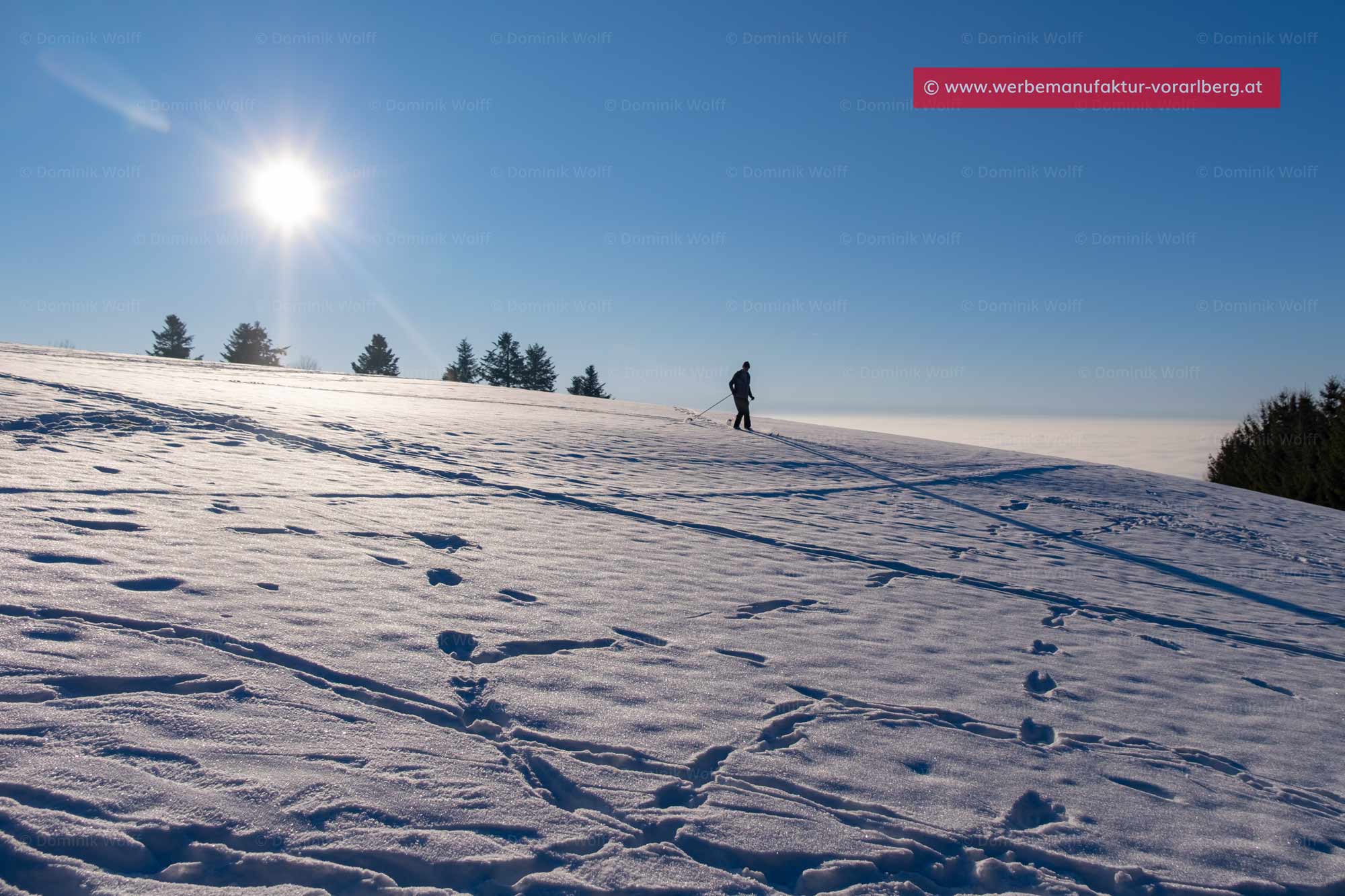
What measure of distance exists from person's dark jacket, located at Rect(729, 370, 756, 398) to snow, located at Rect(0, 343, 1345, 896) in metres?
9.27

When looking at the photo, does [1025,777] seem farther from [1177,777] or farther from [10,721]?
[10,721]

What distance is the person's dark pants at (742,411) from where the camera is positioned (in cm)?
1803

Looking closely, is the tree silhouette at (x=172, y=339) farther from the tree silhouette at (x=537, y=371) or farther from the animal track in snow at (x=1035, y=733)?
the animal track in snow at (x=1035, y=733)

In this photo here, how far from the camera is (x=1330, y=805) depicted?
12.0ft

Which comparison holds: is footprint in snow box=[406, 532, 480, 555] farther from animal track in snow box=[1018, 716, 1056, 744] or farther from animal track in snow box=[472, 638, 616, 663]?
animal track in snow box=[1018, 716, 1056, 744]

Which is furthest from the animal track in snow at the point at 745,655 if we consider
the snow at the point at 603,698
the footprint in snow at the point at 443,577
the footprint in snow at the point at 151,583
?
the footprint in snow at the point at 151,583

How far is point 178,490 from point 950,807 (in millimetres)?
6659

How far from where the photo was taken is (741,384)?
17781mm

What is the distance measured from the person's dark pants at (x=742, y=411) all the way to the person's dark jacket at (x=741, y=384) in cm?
10

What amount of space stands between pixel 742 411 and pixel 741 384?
3.52 feet

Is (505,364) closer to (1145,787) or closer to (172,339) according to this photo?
(172,339)

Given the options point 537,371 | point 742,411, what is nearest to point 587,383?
point 537,371

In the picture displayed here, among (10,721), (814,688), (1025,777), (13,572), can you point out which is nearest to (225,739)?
(10,721)

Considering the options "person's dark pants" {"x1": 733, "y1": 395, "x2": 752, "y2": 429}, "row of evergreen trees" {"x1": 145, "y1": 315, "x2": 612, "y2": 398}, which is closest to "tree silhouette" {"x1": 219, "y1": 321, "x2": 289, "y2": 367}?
"row of evergreen trees" {"x1": 145, "y1": 315, "x2": 612, "y2": 398}
